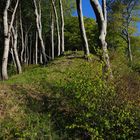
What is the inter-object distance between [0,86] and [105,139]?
6740mm

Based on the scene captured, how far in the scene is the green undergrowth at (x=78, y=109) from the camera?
1627 centimetres

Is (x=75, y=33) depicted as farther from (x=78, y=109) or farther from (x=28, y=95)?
(x=78, y=109)

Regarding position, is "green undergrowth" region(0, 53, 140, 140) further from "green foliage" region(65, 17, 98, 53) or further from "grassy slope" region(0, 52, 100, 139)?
"green foliage" region(65, 17, 98, 53)

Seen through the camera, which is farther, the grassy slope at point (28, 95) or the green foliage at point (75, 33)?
the green foliage at point (75, 33)

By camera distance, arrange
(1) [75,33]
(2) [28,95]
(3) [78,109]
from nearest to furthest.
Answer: (3) [78,109], (2) [28,95], (1) [75,33]

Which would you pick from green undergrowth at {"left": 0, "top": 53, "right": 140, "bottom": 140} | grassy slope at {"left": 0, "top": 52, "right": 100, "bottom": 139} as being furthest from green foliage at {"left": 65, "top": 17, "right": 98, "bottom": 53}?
green undergrowth at {"left": 0, "top": 53, "right": 140, "bottom": 140}

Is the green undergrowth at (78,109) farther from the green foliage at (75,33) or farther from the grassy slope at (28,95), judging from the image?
the green foliage at (75,33)

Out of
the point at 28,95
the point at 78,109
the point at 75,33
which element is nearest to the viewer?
the point at 78,109

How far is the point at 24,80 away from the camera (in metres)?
23.5

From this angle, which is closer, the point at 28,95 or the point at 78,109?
the point at 78,109

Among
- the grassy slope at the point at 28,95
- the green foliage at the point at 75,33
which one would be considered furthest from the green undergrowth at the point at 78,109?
the green foliage at the point at 75,33

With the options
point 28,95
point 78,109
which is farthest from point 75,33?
point 78,109

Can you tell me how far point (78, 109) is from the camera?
17.7 meters

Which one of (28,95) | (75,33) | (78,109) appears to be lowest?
(78,109)
